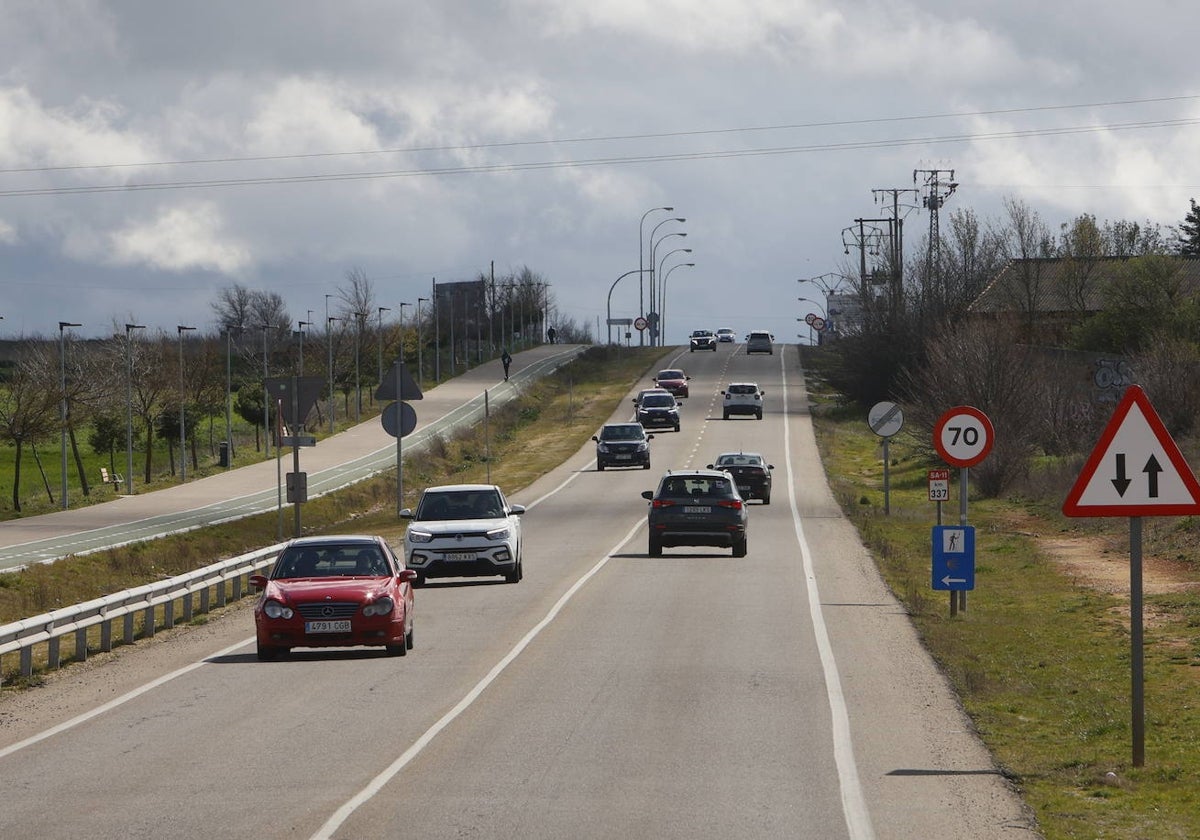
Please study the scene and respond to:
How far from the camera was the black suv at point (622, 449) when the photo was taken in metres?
61.4

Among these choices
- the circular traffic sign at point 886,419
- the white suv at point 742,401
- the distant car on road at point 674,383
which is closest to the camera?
the circular traffic sign at point 886,419

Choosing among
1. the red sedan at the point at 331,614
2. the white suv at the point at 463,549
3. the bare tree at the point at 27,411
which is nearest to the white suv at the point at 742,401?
the bare tree at the point at 27,411

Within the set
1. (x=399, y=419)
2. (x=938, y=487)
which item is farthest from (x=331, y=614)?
(x=399, y=419)

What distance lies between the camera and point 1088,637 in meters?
21.0

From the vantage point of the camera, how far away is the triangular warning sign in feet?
35.0

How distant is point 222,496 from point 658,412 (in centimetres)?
2237

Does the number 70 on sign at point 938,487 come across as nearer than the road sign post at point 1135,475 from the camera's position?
No

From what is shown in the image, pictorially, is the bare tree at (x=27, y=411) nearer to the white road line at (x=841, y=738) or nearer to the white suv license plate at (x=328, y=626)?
the white road line at (x=841, y=738)

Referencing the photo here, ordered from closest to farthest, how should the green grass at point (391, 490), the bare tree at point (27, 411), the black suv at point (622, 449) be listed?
the green grass at point (391, 490) < the black suv at point (622, 449) < the bare tree at point (27, 411)

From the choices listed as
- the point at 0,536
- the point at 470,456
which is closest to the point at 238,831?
the point at 0,536

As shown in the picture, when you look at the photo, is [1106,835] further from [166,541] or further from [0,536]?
[0,536]

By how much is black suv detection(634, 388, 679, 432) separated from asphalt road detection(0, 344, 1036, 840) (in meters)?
53.5

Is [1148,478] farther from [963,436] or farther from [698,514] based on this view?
[698,514]

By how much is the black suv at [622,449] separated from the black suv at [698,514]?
29.0 m
